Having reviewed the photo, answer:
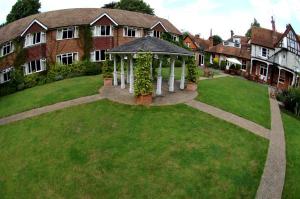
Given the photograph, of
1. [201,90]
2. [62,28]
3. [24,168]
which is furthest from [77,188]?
[62,28]

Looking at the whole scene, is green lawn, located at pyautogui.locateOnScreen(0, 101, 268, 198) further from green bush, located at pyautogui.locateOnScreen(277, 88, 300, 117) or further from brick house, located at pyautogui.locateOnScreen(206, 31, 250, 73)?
brick house, located at pyautogui.locateOnScreen(206, 31, 250, 73)

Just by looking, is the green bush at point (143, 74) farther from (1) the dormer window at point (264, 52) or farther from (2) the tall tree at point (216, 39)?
(2) the tall tree at point (216, 39)

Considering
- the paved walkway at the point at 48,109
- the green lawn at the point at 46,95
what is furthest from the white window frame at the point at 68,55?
the paved walkway at the point at 48,109

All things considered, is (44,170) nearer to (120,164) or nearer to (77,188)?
(77,188)

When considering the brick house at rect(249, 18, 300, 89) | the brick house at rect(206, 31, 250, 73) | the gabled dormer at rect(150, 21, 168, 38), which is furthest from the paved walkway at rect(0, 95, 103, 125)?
the brick house at rect(206, 31, 250, 73)

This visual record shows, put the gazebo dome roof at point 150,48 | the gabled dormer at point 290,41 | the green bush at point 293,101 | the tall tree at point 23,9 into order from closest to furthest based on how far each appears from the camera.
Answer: the gazebo dome roof at point 150,48 < the green bush at point 293,101 < the gabled dormer at point 290,41 < the tall tree at point 23,9

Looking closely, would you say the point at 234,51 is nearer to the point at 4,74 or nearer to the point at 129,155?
the point at 4,74
